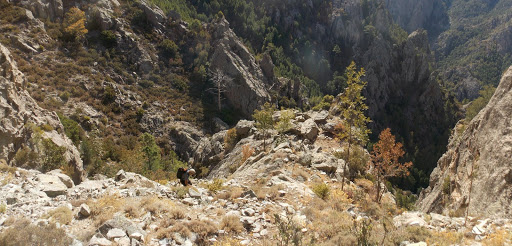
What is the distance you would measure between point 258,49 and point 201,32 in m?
32.1

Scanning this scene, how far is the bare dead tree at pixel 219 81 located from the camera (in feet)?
160

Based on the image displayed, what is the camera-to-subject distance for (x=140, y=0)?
54.0m

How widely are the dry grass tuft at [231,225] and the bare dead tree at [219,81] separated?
40980mm

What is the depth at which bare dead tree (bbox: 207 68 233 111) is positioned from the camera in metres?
48.7

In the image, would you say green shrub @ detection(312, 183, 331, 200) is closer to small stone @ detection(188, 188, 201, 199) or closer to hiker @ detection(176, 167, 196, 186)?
small stone @ detection(188, 188, 201, 199)

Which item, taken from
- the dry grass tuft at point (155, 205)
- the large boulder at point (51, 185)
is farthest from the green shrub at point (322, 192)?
the large boulder at point (51, 185)

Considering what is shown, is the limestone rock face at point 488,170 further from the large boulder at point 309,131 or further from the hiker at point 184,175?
the large boulder at point 309,131

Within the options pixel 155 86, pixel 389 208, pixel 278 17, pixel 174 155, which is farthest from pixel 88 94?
pixel 278 17

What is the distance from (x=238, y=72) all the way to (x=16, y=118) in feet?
131

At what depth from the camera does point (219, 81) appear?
158ft

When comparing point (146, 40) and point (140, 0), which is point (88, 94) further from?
point (140, 0)

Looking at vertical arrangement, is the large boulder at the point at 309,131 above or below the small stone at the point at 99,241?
above

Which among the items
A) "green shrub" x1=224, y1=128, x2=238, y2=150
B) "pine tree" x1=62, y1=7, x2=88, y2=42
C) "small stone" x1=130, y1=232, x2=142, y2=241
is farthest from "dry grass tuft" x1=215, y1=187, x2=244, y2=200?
"pine tree" x1=62, y1=7, x2=88, y2=42

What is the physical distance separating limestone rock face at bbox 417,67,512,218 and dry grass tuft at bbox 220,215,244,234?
24.0 ft
